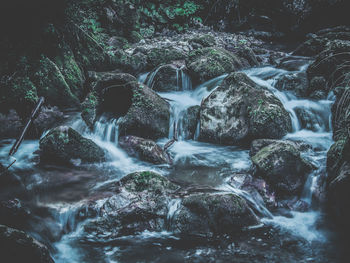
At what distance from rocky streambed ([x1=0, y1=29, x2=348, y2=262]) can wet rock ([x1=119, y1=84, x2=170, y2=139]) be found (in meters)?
0.03

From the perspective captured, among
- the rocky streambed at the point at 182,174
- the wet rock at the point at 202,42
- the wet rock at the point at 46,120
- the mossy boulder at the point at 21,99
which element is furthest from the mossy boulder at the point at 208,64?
the mossy boulder at the point at 21,99

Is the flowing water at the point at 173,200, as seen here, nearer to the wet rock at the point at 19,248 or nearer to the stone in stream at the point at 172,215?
the stone in stream at the point at 172,215

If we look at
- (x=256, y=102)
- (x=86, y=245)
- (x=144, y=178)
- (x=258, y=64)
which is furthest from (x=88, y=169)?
(x=258, y=64)

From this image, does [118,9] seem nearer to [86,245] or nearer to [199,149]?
[199,149]

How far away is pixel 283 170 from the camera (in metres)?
4.48

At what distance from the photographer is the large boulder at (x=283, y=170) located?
4461 millimetres

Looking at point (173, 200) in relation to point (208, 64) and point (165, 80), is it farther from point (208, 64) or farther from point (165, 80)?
point (208, 64)

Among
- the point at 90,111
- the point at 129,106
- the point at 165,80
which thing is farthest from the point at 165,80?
the point at 90,111

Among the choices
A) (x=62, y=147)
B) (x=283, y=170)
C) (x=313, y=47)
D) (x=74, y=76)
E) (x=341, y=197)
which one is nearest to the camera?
(x=341, y=197)

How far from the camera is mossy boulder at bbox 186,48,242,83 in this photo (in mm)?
8742

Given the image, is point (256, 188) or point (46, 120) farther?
point (46, 120)

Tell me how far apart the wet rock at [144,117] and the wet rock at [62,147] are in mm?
1231

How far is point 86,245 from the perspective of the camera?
11.4ft

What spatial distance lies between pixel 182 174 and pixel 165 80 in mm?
4442
